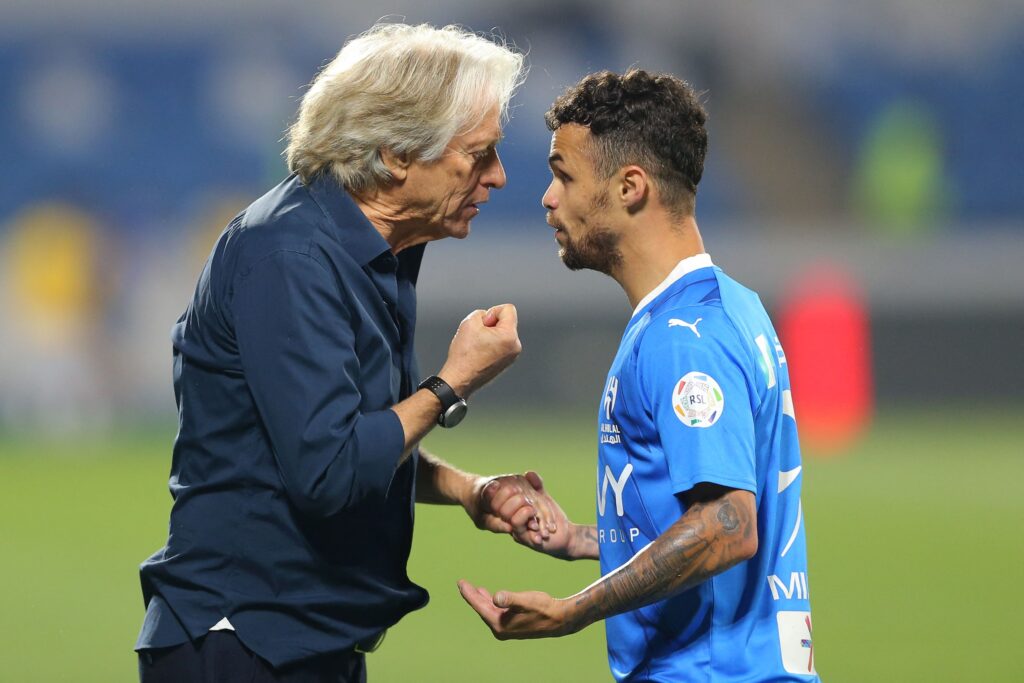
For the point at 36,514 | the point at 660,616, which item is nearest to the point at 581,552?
the point at 660,616

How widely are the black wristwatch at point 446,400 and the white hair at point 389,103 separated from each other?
1.54ft

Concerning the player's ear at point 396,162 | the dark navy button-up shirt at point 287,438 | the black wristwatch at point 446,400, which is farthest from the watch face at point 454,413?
the player's ear at point 396,162

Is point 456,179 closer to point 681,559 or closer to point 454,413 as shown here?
point 454,413

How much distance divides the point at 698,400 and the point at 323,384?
0.71m

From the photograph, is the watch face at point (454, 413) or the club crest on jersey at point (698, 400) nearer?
the club crest on jersey at point (698, 400)

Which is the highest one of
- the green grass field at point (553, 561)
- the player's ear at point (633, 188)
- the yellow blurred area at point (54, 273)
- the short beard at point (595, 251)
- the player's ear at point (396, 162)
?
the yellow blurred area at point (54, 273)

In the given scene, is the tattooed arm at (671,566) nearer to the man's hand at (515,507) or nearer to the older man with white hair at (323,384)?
the older man with white hair at (323,384)

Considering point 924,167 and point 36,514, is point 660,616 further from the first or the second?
point 924,167

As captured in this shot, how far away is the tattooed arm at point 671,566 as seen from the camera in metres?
2.55

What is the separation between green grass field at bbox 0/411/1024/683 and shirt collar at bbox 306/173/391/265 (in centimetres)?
387

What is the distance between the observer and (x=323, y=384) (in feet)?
8.70

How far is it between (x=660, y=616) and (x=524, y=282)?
1660 centimetres

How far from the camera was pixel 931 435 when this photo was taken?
49.7ft

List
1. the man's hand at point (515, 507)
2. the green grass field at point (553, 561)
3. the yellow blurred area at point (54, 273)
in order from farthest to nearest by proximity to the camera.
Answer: the yellow blurred area at point (54, 273), the green grass field at point (553, 561), the man's hand at point (515, 507)
